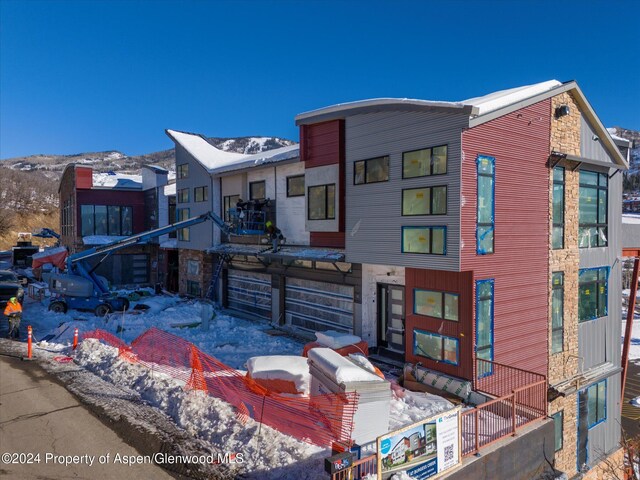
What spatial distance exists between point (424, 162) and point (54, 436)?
1133cm

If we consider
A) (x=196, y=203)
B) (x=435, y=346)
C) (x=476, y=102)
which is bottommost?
(x=435, y=346)

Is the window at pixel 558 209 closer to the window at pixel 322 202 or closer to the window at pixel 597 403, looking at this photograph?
the window at pixel 597 403

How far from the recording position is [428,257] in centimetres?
1241

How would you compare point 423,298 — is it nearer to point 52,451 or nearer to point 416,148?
point 416,148

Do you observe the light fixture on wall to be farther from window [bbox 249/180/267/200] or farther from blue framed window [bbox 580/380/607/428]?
window [bbox 249/180/267/200]

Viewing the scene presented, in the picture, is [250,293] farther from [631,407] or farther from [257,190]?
[631,407]

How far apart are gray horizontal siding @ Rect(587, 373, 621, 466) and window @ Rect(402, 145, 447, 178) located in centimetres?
1215

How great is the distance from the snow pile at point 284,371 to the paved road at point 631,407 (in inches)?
695

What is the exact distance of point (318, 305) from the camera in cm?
1853

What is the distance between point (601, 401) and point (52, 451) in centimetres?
1838

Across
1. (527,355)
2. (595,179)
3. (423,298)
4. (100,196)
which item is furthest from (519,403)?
(100,196)

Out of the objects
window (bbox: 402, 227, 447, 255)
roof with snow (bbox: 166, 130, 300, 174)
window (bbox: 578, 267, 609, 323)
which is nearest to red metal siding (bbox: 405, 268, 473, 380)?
window (bbox: 402, 227, 447, 255)

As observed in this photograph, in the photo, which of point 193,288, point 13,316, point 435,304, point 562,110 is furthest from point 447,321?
point 193,288

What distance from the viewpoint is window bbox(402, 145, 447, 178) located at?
12125 mm
